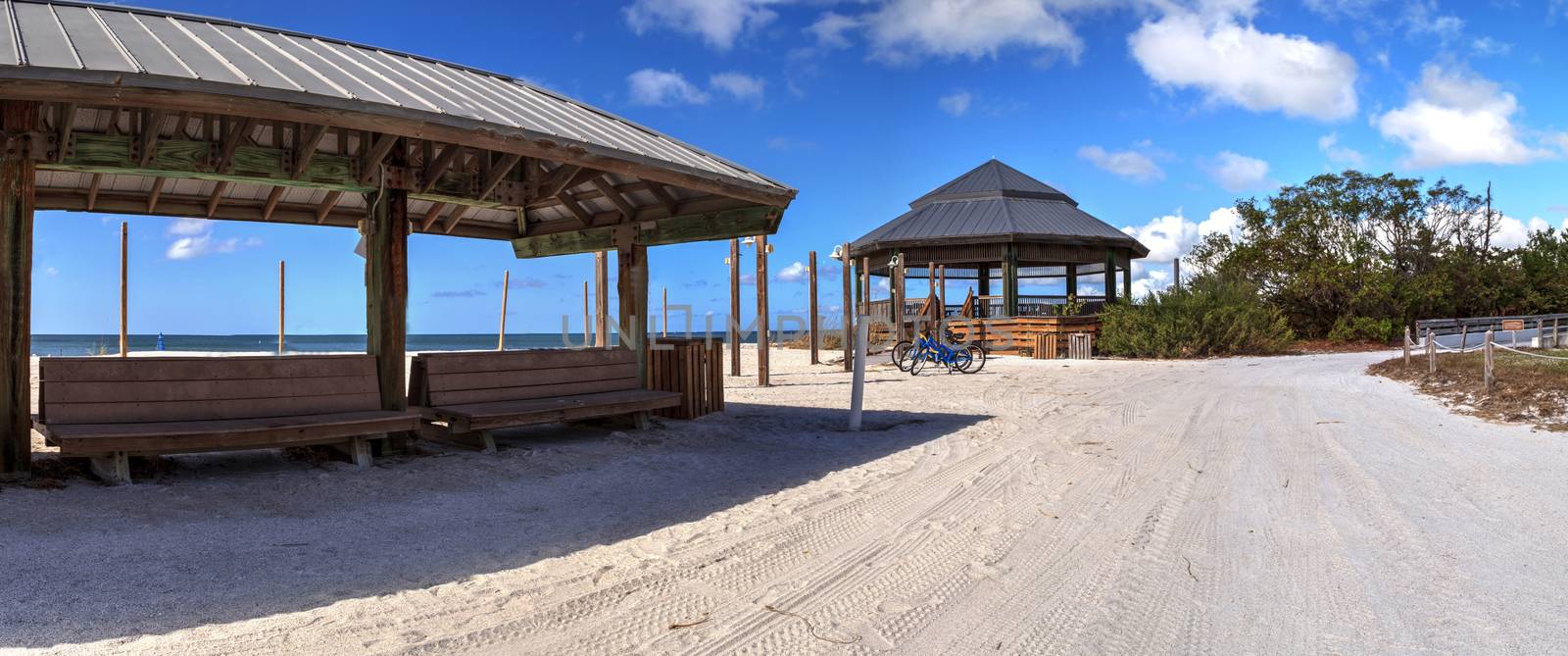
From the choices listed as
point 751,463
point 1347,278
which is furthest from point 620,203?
point 1347,278

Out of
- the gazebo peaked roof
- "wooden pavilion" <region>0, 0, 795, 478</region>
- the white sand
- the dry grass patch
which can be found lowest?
the white sand

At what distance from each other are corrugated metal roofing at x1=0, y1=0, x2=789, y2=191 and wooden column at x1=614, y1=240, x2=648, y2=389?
4.59 feet

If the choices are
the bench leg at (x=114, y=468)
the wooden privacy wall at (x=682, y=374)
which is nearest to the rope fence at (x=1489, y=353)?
the wooden privacy wall at (x=682, y=374)

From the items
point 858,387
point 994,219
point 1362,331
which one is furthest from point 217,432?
point 1362,331

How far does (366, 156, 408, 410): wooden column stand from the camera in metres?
7.06

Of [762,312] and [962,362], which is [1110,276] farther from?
[762,312]

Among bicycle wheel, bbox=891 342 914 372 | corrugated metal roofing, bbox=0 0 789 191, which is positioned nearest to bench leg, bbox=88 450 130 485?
corrugated metal roofing, bbox=0 0 789 191

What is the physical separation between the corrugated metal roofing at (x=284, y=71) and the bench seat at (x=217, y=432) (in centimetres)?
220

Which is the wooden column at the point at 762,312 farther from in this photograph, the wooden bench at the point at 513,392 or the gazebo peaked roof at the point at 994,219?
the gazebo peaked roof at the point at 994,219

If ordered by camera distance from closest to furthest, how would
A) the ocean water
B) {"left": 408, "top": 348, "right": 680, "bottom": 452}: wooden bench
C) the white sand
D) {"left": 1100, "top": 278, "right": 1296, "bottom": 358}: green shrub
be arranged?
the white sand, {"left": 408, "top": 348, "right": 680, "bottom": 452}: wooden bench, {"left": 1100, "top": 278, "right": 1296, "bottom": 358}: green shrub, the ocean water

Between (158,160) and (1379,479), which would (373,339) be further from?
(1379,479)

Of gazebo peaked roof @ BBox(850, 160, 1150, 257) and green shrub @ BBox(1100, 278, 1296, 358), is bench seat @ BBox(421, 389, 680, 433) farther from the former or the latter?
gazebo peaked roof @ BBox(850, 160, 1150, 257)

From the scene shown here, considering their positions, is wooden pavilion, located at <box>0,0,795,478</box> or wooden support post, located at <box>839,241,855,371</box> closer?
wooden pavilion, located at <box>0,0,795,478</box>

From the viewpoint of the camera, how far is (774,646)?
3.26 metres
